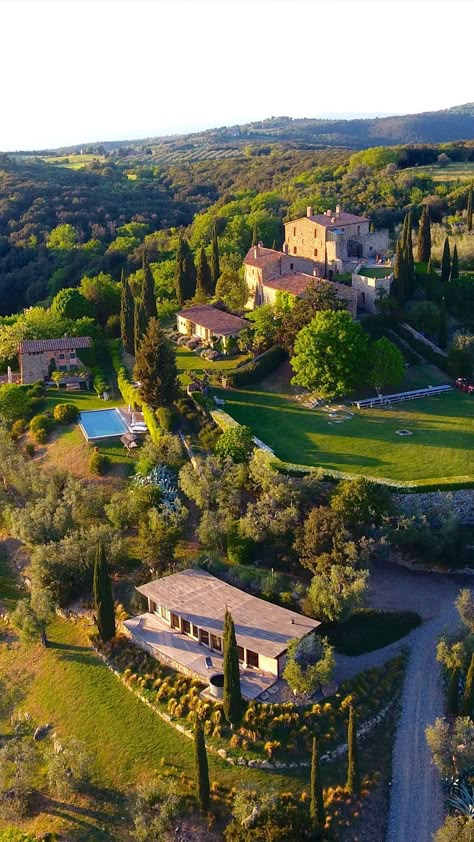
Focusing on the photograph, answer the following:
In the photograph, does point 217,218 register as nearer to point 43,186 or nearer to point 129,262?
point 129,262

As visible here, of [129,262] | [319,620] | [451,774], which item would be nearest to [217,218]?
[129,262]

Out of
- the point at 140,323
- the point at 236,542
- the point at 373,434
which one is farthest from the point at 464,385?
the point at 140,323

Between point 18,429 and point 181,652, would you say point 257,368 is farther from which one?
point 181,652

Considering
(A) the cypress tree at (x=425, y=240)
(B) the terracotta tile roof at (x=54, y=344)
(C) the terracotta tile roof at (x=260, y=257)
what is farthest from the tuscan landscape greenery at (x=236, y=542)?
(C) the terracotta tile roof at (x=260, y=257)

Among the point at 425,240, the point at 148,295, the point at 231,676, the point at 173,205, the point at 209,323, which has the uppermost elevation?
the point at 173,205

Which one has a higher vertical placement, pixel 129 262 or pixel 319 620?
pixel 129 262

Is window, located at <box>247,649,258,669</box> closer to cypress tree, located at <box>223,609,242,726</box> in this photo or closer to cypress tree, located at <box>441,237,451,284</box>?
cypress tree, located at <box>223,609,242,726</box>

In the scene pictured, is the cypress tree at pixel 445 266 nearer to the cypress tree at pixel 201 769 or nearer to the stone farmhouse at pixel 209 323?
the stone farmhouse at pixel 209 323
